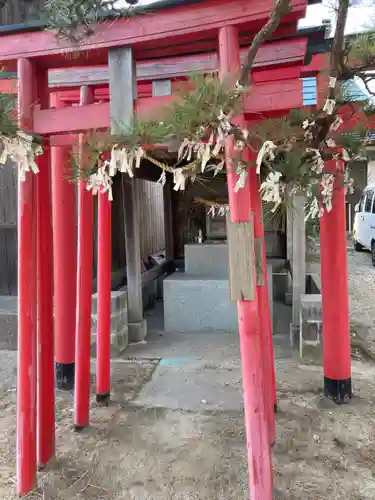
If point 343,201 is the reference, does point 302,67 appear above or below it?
above

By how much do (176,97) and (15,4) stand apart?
192 inches

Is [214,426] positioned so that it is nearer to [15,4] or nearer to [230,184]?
[230,184]

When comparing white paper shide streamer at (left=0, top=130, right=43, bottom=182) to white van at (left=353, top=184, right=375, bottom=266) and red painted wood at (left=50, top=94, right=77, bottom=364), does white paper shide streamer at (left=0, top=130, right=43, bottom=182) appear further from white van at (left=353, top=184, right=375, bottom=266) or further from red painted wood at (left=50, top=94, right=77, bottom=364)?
white van at (left=353, top=184, right=375, bottom=266)

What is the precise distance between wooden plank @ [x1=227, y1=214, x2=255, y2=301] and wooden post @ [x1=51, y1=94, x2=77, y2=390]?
2.48 m

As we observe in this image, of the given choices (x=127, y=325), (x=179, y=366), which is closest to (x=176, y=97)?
(x=179, y=366)

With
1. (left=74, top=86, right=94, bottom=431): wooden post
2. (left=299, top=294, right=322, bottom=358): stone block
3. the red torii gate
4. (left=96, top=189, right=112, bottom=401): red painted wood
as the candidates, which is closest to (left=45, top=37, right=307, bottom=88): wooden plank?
the red torii gate

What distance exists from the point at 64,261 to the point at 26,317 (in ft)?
5.48

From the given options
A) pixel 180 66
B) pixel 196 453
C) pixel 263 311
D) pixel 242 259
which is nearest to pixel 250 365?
pixel 242 259

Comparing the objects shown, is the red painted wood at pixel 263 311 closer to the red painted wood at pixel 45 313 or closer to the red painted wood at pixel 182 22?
the red painted wood at pixel 182 22

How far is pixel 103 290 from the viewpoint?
3816mm

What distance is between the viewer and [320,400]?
388cm

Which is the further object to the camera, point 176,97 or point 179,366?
point 179,366

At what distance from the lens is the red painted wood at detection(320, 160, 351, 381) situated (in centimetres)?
375

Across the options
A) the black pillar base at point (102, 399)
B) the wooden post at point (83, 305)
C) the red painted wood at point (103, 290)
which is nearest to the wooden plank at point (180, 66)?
the wooden post at point (83, 305)
